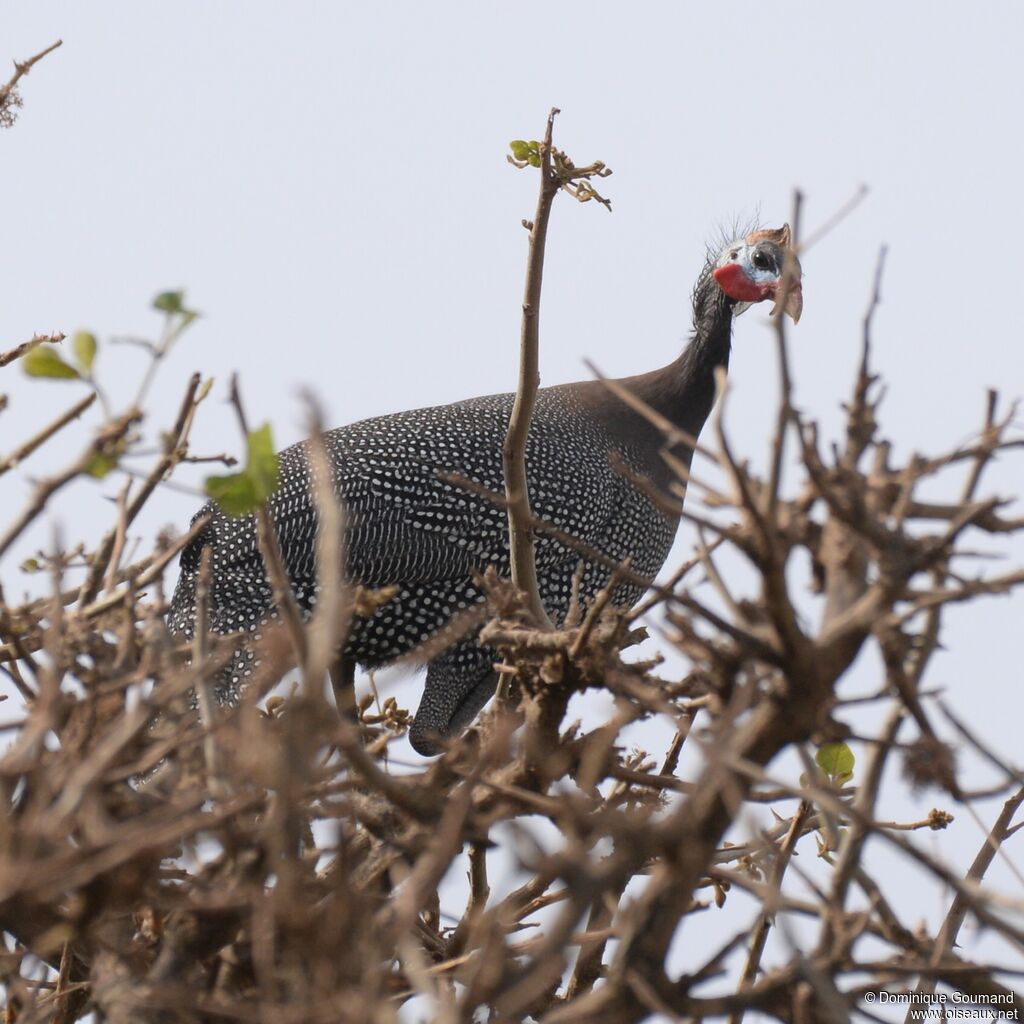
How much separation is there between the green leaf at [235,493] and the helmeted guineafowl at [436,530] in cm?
277

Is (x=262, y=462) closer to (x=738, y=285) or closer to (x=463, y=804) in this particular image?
(x=463, y=804)

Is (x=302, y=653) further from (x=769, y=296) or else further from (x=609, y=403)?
(x=769, y=296)

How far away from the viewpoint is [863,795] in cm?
183

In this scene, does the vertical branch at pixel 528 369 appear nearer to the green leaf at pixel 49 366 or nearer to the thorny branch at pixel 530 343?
the thorny branch at pixel 530 343

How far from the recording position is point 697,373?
618cm

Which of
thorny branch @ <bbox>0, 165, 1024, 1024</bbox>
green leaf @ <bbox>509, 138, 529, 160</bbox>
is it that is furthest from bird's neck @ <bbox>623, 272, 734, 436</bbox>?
thorny branch @ <bbox>0, 165, 1024, 1024</bbox>

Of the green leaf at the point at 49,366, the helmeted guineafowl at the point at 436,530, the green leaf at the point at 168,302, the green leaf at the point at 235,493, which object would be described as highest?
the green leaf at the point at 168,302

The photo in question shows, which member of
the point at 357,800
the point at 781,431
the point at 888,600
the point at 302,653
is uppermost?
the point at 781,431

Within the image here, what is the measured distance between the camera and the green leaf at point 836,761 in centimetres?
279

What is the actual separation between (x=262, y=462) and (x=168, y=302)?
299 mm

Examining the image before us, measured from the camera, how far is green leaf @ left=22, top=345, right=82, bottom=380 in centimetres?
210

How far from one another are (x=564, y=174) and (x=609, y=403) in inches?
98.1

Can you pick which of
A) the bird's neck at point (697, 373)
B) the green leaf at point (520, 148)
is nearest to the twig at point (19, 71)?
the green leaf at point (520, 148)

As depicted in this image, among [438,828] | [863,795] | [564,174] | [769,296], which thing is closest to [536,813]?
[438,828]
